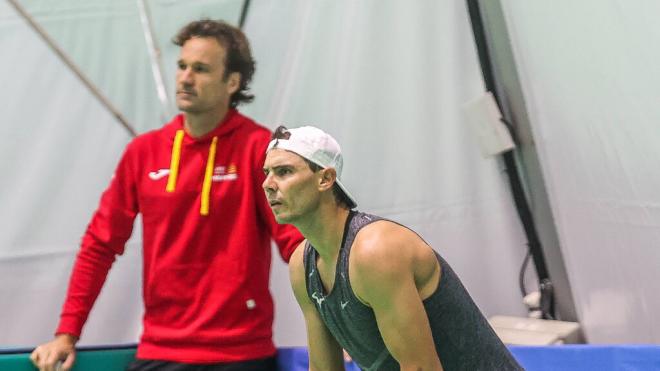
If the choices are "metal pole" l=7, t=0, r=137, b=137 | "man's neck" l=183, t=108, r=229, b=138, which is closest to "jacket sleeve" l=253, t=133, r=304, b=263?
"man's neck" l=183, t=108, r=229, b=138

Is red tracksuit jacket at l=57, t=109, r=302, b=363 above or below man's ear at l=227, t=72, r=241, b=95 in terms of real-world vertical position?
below

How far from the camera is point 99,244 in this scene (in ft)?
5.43

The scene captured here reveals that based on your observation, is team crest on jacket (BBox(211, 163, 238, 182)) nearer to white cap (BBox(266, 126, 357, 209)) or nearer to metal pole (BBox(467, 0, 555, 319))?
white cap (BBox(266, 126, 357, 209))

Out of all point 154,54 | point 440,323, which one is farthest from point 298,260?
point 154,54

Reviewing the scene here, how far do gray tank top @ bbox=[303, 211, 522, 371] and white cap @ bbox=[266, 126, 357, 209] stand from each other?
0.26 ft

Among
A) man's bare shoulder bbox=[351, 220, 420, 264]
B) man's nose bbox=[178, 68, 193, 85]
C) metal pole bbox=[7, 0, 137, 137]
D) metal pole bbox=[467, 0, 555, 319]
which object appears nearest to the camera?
man's bare shoulder bbox=[351, 220, 420, 264]

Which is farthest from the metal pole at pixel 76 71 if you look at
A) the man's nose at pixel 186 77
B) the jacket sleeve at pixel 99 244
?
the man's nose at pixel 186 77

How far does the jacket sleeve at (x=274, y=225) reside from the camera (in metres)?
1.57

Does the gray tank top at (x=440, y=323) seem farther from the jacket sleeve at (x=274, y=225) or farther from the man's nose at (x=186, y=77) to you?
the man's nose at (x=186, y=77)

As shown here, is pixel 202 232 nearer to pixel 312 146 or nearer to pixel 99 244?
pixel 99 244

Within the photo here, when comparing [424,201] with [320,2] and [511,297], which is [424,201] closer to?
[511,297]

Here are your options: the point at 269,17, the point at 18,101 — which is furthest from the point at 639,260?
the point at 18,101

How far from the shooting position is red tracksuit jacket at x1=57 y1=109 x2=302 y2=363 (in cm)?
157

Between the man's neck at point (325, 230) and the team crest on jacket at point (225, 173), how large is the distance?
510 millimetres
